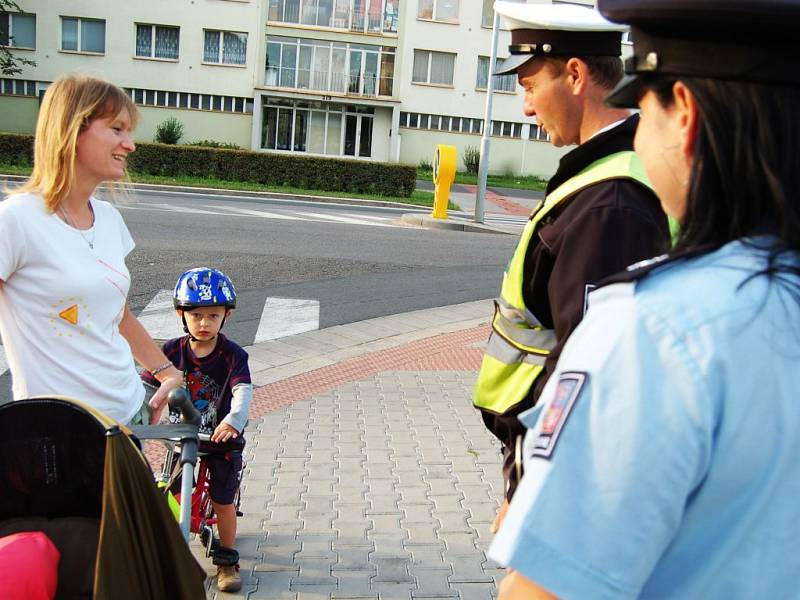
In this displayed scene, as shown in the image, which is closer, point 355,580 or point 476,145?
point 355,580

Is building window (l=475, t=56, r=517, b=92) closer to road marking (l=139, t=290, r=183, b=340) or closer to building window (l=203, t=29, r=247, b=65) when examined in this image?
building window (l=203, t=29, r=247, b=65)

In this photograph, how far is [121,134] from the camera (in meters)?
3.27

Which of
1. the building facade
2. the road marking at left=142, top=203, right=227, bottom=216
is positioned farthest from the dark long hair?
the building facade

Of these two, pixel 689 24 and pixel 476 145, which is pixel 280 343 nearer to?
pixel 689 24

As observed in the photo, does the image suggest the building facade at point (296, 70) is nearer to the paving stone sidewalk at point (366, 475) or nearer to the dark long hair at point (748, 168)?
the paving stone sidewalk at point (366, 475)

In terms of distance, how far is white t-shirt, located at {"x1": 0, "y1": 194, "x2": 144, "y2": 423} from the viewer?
118 inches

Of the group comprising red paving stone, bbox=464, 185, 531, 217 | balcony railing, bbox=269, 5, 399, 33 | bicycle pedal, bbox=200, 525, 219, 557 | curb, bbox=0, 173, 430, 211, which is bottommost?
red paving stone, bbox=464, 185, 531, 217

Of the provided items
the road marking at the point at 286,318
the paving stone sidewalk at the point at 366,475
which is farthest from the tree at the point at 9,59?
the paving stone sidewalk at the point at 366,475

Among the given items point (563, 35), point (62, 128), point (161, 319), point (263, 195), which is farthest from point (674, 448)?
point (263, 195)

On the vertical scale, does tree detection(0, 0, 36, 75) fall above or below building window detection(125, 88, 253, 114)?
above

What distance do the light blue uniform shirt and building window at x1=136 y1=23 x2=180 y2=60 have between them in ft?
147

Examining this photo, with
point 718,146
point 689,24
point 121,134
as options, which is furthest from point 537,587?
point 121,134

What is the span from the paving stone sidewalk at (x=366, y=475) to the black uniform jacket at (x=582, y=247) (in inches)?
81.7

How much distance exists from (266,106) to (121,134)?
42.7 meters
